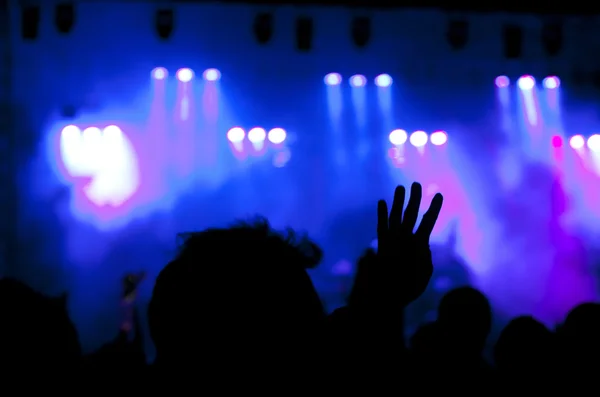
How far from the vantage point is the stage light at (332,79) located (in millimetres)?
6246

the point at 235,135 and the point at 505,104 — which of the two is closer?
the point at 235,135

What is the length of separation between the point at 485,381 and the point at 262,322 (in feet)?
3.14

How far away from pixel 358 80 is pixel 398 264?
5.47 meters

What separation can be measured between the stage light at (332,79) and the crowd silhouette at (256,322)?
5.23 metres

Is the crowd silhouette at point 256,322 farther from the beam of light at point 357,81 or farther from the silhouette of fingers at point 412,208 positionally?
the beam of light at point 357,81

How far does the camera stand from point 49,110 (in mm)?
5871

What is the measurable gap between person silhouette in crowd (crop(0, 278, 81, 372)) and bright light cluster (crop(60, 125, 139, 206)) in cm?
483

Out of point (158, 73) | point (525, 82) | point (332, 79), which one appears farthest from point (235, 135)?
point (525, 82)

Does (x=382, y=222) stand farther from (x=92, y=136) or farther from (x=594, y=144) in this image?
(x=594, y=144)

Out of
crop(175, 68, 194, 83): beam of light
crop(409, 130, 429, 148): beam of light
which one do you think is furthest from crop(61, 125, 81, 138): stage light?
crop(409, 130, 429, 148): beam of light

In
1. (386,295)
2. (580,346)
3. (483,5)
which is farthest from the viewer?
(483,5)

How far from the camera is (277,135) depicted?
6102mm

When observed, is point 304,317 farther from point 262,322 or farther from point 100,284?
point 100,284

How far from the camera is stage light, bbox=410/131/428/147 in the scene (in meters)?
6.27
